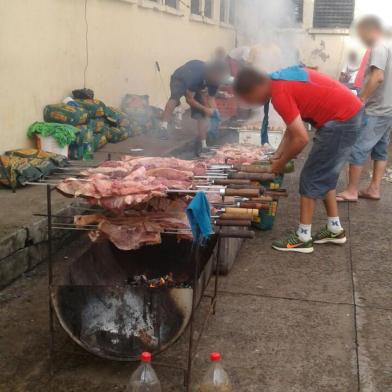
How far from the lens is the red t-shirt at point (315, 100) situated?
4141mm

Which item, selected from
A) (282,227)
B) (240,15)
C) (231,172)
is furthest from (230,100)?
(231,172)

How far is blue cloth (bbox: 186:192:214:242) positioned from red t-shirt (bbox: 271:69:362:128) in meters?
1.73

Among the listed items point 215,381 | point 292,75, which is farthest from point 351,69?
point 215,381

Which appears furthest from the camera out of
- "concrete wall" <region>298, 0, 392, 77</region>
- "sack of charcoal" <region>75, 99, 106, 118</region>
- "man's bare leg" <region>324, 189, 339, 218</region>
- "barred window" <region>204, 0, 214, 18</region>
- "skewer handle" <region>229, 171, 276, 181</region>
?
"concrete wall" <region>298, 0, 392, 77</region>

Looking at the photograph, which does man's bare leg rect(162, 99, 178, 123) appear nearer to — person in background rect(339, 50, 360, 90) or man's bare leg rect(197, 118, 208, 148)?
man's bare leg rect(197, 118, 208, 148)

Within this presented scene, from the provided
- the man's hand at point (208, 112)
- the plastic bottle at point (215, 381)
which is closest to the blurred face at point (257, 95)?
the plastic bottle at point (215, 381)

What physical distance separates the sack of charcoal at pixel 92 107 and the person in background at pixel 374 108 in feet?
13.0

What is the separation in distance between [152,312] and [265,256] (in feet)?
7.14

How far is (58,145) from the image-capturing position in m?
7.04

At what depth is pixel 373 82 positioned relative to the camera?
20.0 ft

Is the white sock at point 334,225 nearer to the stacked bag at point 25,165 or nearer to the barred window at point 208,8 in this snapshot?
the stacked bag at point 25,165

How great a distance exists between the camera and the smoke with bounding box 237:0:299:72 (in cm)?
1750

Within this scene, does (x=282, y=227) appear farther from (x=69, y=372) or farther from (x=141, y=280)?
(x=69, y=372)

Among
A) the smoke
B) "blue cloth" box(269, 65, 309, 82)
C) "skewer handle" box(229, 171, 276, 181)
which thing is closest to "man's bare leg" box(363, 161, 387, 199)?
"blue cloth" box(269, 65, 309, 82)
